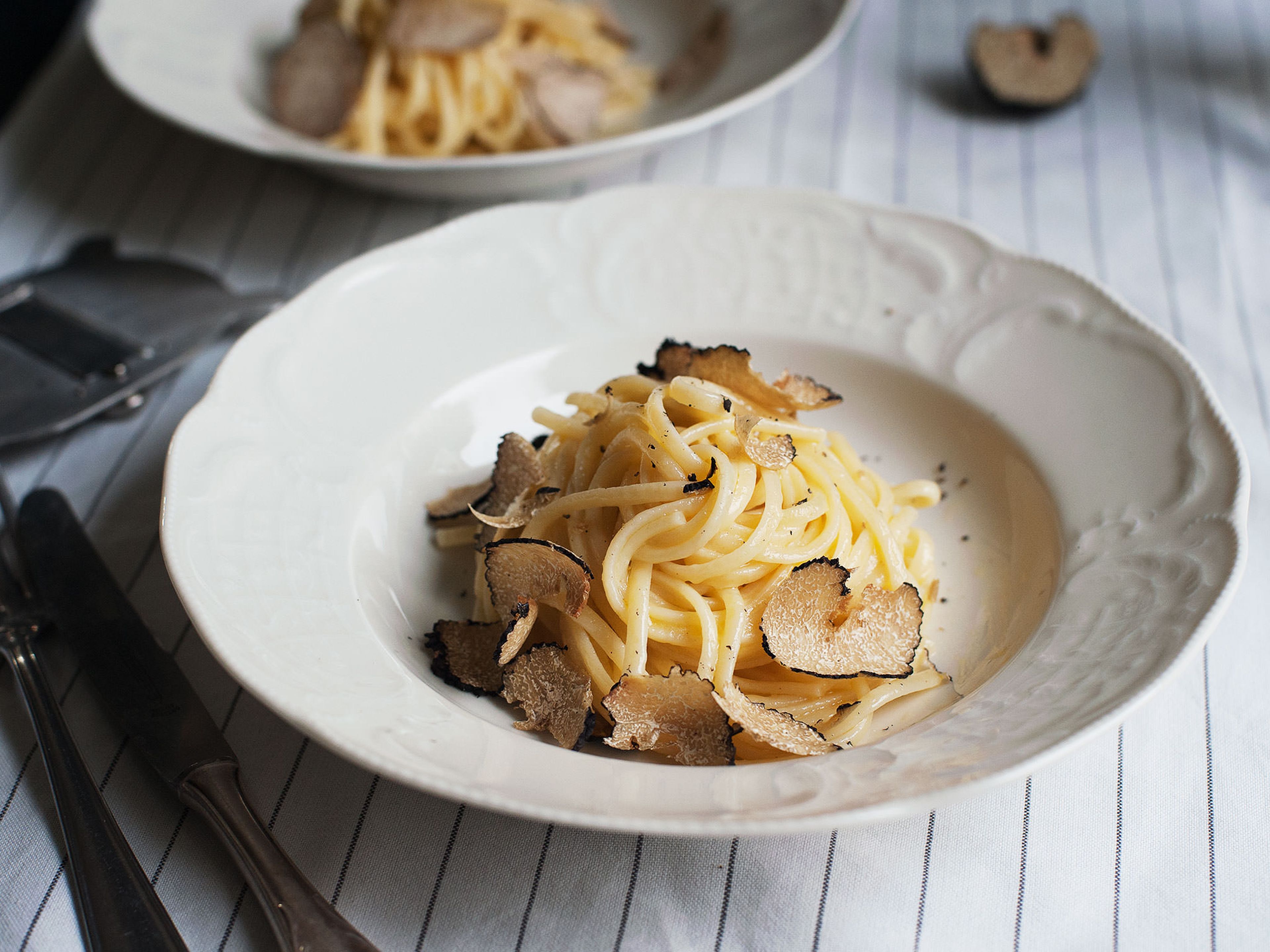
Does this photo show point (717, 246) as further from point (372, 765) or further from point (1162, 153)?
point (1162, 153)

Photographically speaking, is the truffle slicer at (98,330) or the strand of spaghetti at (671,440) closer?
the strand of spaghetti at (671,440)

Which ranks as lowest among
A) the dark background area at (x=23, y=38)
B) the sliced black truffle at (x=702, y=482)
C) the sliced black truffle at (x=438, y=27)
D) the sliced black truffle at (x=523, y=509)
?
the sliced black truffle at (x=523, y=509)

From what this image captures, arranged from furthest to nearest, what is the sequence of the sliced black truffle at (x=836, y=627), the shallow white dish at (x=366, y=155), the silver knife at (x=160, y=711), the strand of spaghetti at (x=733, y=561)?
the shallow white dish at (x=366, y=155)
the strand of spaghetti at (x=733, y=561)
the sliced black truffle at (x=836, y=627)
the silver knife at (x=160, y=711)

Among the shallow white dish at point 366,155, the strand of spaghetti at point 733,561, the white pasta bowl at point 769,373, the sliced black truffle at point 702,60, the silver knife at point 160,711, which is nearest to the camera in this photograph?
the white pasta bowl at point 769,373

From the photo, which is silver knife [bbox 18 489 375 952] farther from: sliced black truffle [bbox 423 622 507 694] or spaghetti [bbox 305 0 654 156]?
spaghetti [bbox 305 0 654 156]

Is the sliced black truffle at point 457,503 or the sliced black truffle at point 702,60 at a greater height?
the sliced black truffle at point 702,60

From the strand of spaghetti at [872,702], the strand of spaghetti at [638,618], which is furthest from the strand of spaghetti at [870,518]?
the strand of spaghetti at [638,618]

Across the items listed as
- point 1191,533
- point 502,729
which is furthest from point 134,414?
point 1191,533

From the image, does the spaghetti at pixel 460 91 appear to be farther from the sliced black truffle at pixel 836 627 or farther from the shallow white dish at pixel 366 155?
the sliced black truffle at pixel 836 627
